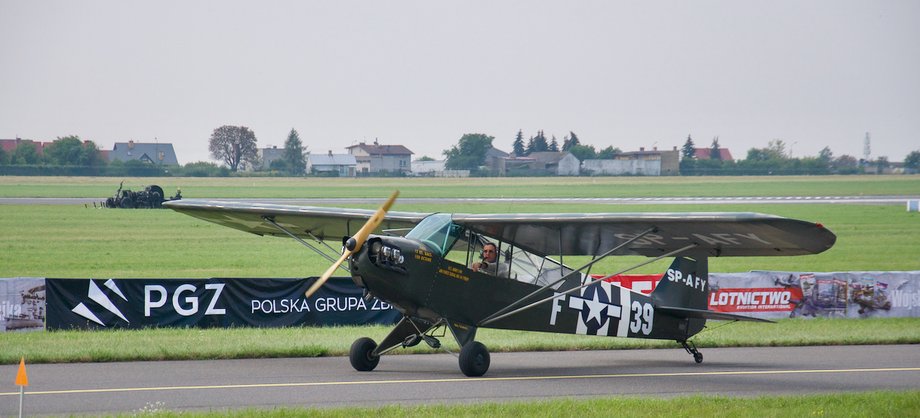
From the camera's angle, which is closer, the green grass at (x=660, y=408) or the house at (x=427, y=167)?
the green grass at (x=660, y=408)

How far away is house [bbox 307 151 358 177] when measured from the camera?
114 metres

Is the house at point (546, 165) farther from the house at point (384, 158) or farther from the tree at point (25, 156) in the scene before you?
the tree at point (25, 156)

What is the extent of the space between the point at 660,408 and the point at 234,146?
84577mm

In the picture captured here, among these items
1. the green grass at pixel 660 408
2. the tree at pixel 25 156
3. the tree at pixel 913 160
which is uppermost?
the tree at pixel 913 160

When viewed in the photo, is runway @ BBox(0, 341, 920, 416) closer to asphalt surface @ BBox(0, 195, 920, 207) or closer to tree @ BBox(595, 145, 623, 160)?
asphalt surface @ BBox(0, 195, 920, 207)

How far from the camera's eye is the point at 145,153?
104000mm

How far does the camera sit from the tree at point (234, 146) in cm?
8944

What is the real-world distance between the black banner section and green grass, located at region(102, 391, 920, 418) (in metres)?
9.29

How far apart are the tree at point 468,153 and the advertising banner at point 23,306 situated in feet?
272

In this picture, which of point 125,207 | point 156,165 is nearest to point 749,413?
point 125,207

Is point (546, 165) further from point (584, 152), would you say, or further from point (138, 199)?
point (138, 199)

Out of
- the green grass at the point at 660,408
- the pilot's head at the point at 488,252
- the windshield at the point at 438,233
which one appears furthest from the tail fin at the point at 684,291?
the windshield at the point at 438,233

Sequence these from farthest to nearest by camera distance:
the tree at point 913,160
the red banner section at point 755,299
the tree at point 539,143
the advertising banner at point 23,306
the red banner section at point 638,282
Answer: the tree at point 539,143 → the tree at point 913,160 → the red banner section at point 755,299 → the red banner section at point 638,282 → the advertising banner at point 23,306

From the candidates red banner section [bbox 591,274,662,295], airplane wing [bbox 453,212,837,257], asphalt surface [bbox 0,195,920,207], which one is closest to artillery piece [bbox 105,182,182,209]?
asphalt surface [bbox 0,195,920,207]
